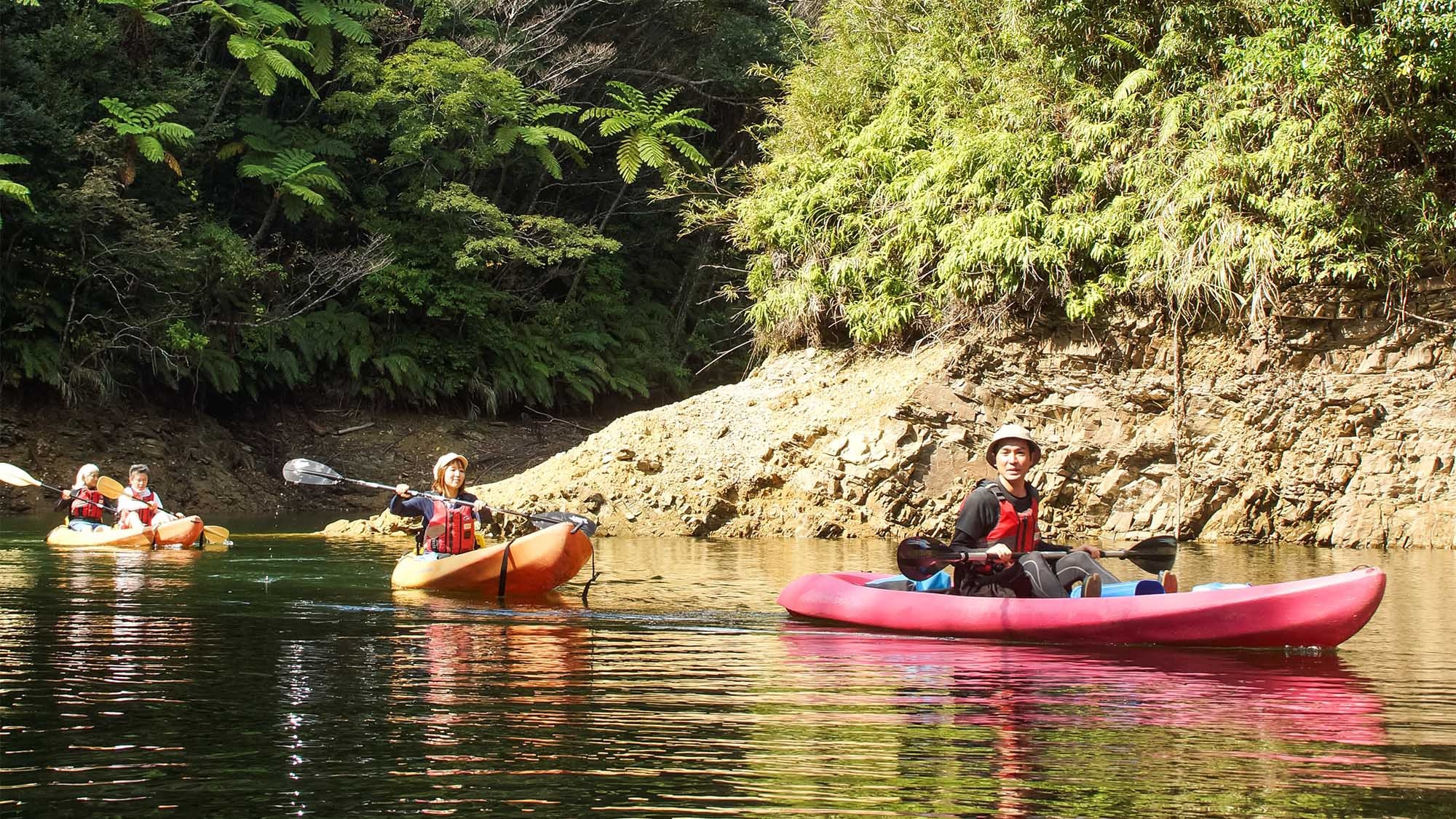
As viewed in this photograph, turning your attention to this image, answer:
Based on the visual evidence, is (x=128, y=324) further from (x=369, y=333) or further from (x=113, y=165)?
(x=369, y=333)

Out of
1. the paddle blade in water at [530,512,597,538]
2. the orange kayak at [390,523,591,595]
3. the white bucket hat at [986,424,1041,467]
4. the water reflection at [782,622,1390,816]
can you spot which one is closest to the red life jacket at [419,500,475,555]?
the orange kayak at [390,523,591,595]

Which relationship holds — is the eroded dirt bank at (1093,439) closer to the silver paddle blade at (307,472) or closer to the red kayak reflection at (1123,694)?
the silver paddle blade at (307,472)

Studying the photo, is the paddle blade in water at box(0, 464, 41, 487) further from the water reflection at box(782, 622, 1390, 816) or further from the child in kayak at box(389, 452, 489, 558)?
the water reflection at box(782, 622, 1390, 816)

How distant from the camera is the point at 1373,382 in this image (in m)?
14.0

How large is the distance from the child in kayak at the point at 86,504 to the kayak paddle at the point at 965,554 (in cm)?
986

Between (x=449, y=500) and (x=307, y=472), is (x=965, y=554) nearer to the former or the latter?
(x=449, y=500)

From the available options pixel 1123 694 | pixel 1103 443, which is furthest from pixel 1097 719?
pixel 1103 443

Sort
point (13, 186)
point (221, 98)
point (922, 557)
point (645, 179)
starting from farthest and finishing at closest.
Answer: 1. point (645, 179)
2. point (221, 98)
3. point (13, 186)
4. point (922, 557)

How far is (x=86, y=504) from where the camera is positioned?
14.9 meters

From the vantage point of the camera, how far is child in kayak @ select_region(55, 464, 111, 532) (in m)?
14.4

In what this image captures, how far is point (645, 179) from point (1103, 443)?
14.1m

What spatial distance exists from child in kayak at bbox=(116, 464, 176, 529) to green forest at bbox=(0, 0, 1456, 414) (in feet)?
17.2

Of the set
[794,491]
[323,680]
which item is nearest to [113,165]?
[794,491]

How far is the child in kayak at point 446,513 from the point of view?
1028cm
